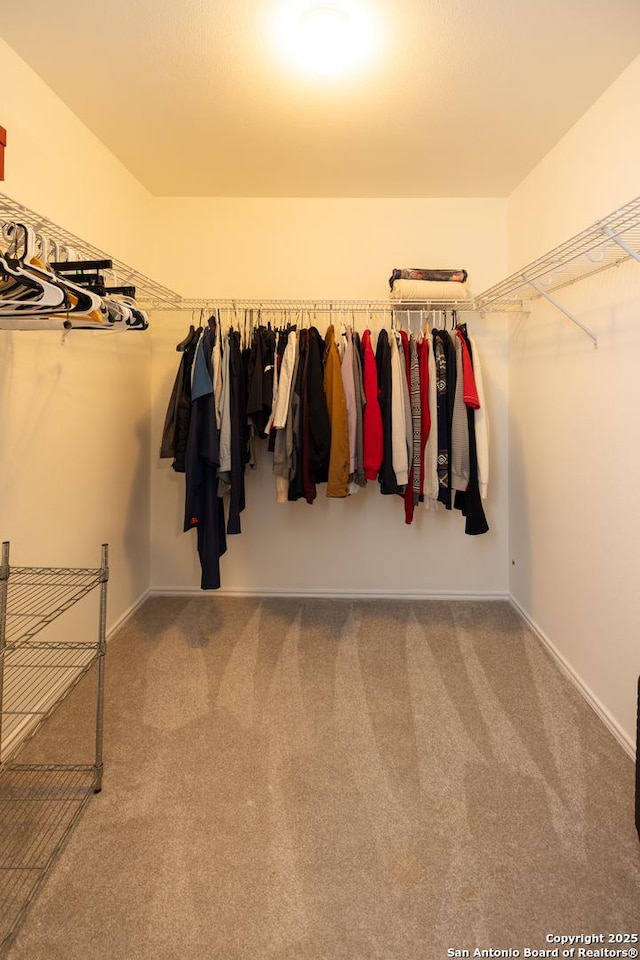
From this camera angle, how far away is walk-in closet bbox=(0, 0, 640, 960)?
1.37 metres

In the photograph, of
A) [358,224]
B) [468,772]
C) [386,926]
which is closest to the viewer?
[386,926]

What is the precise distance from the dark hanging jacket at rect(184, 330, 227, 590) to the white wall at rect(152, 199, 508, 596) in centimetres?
59

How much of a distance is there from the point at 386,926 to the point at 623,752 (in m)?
1.14

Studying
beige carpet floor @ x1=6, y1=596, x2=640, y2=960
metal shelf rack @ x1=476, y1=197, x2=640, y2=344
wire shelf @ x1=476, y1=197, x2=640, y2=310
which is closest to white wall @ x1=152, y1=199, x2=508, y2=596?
metal shelf rack @ x1=476, y1=197, x2=640, y2=344

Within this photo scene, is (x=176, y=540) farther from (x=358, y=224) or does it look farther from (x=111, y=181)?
(x=358, y=224)

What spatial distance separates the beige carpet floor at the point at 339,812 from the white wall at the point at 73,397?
714mm

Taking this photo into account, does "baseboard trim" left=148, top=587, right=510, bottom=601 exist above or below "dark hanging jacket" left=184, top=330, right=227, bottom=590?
below

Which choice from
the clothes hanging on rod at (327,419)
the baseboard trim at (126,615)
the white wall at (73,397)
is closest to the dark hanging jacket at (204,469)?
the clothes hanging on rod at (327,419)

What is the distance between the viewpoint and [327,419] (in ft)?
8.72

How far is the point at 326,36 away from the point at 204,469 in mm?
1881

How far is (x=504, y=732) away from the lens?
1.94 m

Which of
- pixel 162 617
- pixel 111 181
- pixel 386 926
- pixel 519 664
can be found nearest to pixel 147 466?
pixel 162 617

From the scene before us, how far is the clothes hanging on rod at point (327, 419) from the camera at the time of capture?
2.65 metres

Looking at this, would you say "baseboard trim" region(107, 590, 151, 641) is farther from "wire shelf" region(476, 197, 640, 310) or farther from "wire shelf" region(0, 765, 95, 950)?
"wire shelf" region(476, 197, 640, 310)
